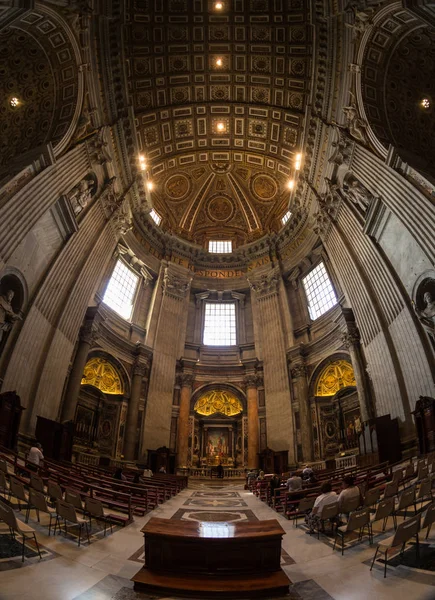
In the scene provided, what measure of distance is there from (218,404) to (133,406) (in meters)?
6.22

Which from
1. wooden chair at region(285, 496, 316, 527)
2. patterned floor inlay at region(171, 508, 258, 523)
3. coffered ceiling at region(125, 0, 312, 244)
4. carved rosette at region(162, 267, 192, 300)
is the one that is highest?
coffered ceiling at region(125, 0, 312, 244)

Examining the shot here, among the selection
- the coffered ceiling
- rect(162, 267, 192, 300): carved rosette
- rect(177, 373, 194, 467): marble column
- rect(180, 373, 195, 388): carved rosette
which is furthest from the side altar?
the coffered ceiling

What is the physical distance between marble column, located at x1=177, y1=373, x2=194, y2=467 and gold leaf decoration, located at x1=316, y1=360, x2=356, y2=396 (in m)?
7.75

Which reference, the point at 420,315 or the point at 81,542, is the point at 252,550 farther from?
the point at 420,315

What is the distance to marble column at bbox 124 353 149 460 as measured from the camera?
719 inches

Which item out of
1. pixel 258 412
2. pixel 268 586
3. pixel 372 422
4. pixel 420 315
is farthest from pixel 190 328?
pixel 268 586

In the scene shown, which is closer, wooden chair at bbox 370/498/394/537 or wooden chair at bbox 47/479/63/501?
wooden chair at bbox 370/498/394/537

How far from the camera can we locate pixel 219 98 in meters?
21.7

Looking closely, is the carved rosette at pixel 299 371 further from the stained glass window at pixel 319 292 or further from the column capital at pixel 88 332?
the column capital at pixel 88 332

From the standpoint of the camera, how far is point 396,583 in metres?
3.43

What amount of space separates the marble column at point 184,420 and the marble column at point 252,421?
142 inches

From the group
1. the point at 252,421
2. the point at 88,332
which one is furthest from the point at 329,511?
the point at 252,421

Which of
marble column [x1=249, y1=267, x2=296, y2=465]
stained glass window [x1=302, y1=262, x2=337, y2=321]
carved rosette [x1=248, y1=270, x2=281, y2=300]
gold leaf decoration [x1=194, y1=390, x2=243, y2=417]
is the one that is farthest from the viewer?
carved rosette [x1=248, y1=270, x2=281, y2=300]

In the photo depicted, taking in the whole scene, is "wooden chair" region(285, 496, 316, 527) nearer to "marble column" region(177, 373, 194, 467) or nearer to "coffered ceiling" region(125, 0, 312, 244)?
"marble column" region(177, 373, 194, 467)
